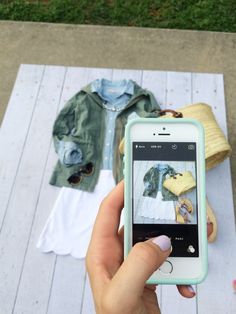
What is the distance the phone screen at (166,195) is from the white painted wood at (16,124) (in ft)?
2.93

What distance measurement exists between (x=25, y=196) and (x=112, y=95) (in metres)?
0.64

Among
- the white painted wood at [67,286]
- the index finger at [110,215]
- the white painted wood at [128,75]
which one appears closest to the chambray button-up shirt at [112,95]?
the white painted wood at [128,75]

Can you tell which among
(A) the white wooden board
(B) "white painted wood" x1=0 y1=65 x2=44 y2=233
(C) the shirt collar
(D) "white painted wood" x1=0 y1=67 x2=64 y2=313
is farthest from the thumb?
(C) the shirt collar

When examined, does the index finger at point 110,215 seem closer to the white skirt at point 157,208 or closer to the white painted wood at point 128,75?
the white skirt at point 157,208

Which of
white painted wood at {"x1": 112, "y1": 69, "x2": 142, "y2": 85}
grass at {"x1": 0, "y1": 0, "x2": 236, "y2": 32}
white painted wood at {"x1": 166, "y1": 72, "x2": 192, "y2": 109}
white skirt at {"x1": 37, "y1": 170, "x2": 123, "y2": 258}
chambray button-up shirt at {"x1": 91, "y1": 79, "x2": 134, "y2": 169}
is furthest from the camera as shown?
grass at {"x1": 0, "y1": 0, "x2": 236, "y2": 32}

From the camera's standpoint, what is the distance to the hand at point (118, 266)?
2.47ft

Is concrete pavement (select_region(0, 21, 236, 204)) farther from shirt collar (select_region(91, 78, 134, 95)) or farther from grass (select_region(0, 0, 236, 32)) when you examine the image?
shirt collar (select_region(91, 78, 134, 95))

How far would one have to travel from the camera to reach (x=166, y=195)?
0.97m

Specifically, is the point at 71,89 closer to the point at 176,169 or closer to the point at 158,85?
the point at 158,85

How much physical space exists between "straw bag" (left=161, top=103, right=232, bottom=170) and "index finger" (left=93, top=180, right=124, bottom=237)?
0.71 metres

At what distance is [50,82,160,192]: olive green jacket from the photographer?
1727mm

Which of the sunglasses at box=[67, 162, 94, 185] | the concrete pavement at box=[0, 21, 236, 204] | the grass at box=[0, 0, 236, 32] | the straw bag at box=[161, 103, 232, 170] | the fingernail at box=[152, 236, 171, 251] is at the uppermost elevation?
the grass at box=[0, 0, 236, 32]

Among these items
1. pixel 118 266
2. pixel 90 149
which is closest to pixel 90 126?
pixel 90 149

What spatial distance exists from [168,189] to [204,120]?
788mm
